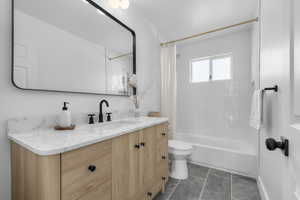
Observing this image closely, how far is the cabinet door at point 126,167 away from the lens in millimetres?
909

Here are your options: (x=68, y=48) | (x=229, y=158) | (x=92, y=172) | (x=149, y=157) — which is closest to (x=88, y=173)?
(x=92, y=172)

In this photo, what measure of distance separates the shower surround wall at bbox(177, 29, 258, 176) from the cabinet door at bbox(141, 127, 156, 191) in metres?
1.78

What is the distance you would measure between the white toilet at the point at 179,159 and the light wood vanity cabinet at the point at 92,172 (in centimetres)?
66

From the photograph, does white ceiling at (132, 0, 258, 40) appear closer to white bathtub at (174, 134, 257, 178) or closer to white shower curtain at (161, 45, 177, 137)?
white shower curtain at (161, 45, 177, 137)

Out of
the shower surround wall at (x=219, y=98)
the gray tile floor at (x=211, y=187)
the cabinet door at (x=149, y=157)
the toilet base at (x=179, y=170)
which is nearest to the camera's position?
the cabinet door at (x=149, y=157)

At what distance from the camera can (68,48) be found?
1.15 metres

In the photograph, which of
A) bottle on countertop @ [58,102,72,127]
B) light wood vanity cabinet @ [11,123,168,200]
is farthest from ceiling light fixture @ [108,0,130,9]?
light wood vanity cabinet @ [11,123,168,200]

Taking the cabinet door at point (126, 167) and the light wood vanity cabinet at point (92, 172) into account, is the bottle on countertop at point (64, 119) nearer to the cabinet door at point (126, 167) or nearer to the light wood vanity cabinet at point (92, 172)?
the light wood vanity cabinet at point (92, 172)

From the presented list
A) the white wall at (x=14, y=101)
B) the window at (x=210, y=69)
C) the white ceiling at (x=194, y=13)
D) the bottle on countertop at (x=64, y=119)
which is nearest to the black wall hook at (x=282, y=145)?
the bottle on countertop at (x=64, y=119)

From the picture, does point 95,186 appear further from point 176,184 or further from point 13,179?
point 176,184

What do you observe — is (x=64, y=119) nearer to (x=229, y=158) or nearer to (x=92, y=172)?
(x=92, y=172)

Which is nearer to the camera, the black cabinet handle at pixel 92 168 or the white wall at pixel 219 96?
the black cabinet handle at pixel 92 168

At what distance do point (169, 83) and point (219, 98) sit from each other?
119cm

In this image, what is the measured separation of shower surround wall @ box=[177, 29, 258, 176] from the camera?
8.13ft
